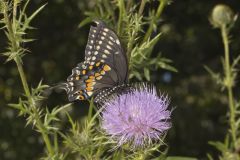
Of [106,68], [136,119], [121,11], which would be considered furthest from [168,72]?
[136,119]

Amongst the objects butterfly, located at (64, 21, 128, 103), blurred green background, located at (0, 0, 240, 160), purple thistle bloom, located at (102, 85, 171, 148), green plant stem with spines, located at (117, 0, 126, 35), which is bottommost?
blurred green background, located at (0, 0, 240, 160)

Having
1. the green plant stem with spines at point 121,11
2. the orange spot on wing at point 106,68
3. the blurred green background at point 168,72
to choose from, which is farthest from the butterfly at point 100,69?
the blurred green background at point 168,72

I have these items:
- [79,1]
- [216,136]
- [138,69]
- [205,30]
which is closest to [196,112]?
[216,136]

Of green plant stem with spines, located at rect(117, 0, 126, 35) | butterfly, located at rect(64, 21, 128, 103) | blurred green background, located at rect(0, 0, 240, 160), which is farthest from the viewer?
blurred green background, located at rect(0, 0, 240, 160)

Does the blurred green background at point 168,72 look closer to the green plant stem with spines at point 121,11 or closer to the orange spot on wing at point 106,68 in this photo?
the green plant stem with spines at point 121,11

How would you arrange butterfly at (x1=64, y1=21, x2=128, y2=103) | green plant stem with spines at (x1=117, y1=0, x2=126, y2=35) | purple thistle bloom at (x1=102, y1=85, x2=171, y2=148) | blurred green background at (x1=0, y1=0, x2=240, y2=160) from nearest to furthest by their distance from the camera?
purple thistle bloom at (x1=102, y1=85, x2=171, y2=148), butterfly at (x1=64, y1=21, x2=128, y2=103), green plant stem with spines at (x1=117, y1=0, x2=126, y2=35), blurred green background at (x1=0, y1=0, x2=240, y2=160)

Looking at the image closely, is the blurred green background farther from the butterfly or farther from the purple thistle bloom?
the purple thistle bloom

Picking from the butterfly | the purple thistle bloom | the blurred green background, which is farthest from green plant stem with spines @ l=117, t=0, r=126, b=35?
the blurred green background
